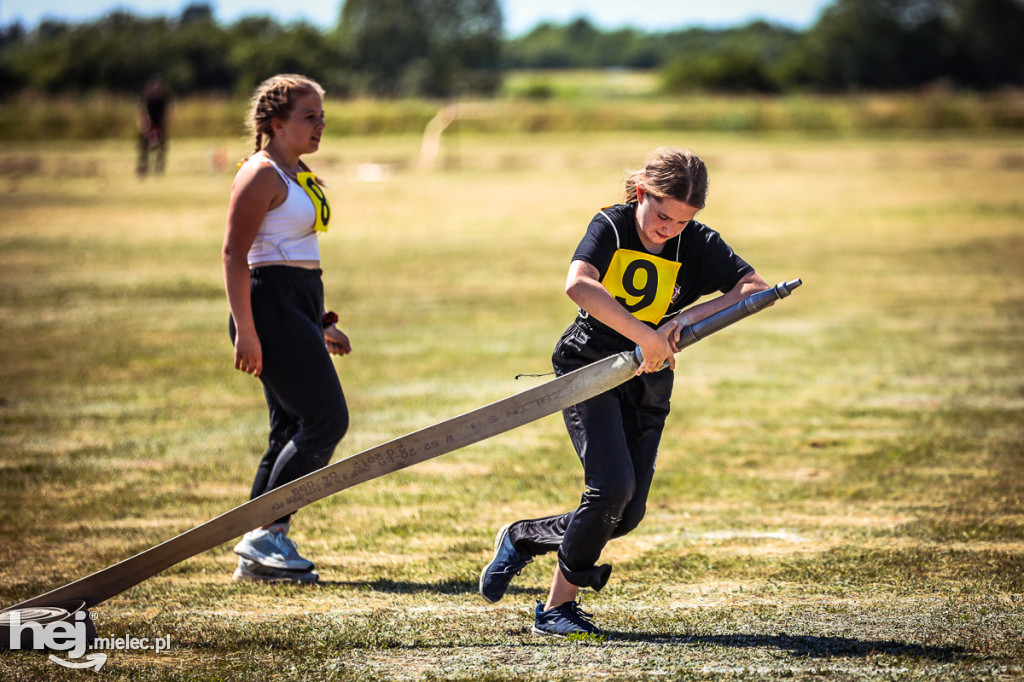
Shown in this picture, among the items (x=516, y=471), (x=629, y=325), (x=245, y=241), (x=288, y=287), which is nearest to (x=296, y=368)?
(x=288, y=287)

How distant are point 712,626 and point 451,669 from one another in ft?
3.55

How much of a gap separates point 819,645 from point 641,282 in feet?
4.88

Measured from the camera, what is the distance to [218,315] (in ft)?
41.1

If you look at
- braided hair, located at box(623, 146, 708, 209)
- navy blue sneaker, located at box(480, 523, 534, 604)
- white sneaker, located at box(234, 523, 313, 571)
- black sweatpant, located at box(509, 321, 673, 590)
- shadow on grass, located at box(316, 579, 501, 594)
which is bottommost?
shadow on grass, located at box(316, 579, 501, 594)

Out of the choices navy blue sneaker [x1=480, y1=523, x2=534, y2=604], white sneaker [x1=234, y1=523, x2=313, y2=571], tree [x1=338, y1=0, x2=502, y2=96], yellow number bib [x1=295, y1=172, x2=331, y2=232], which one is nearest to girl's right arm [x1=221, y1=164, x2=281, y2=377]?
yellow number bib [x1=295, y1=172, x2=331, y2=232]

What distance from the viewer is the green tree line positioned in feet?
212

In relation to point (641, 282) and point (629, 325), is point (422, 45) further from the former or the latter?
point (629, 325)

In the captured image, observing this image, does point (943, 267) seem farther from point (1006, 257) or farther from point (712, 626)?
point (712, 626)

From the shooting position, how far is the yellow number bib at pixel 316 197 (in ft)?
16.2

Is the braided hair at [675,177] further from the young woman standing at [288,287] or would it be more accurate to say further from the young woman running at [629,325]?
the young woman standing at [288,287]

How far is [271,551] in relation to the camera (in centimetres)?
515

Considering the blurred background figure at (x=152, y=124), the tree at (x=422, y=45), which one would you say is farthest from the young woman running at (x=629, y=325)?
the tree at (x=422, y=45)

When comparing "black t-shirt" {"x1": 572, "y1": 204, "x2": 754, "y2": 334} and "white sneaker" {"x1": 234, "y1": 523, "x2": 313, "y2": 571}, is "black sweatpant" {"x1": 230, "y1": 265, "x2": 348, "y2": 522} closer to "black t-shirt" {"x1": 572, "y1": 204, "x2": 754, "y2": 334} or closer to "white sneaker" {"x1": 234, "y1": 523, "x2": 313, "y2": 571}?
"white sneaker" {"x1": 234, "y1": 523, "x2": 313, "y2": 571}

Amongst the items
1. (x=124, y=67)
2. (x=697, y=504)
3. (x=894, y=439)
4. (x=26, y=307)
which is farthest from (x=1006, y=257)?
(x=124, y=67)
